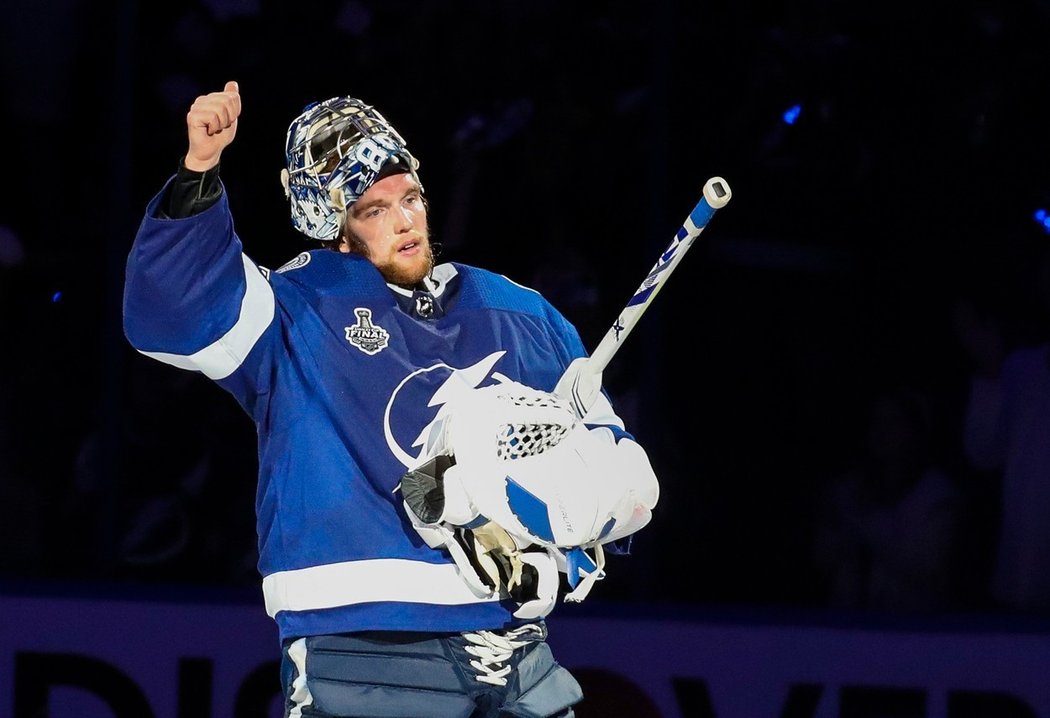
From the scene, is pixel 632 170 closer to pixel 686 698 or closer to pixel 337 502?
pixel 686 698

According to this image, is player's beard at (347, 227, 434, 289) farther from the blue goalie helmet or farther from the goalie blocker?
the goalie blocker

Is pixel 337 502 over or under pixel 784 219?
under

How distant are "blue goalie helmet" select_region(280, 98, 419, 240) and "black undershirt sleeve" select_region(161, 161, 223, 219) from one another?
0.34 meters

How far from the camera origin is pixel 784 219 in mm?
5340

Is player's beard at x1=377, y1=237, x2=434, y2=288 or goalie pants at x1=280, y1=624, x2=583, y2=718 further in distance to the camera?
player's beard at x1=377, y1=237, x2=434, y2=288

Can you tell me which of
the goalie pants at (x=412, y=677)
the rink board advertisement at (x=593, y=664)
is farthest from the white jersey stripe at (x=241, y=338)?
the rink board advertisement at (x=593, y=664)

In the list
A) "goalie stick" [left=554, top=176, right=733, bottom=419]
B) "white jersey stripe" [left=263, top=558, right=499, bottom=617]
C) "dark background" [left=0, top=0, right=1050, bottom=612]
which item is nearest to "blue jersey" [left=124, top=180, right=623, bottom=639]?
"white jersey stripe" [left=263, top=558, right=499, bottom=617]

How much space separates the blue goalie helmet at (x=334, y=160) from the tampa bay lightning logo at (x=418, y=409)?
1.08ft

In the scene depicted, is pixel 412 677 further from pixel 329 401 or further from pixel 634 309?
pixel 634 309

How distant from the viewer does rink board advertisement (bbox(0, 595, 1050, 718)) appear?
431cm

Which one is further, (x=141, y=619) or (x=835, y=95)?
(x=835, y=95)

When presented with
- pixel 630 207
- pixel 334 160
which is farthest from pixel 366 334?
pixel 630 207

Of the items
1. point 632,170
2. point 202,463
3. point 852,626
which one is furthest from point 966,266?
point 202,463

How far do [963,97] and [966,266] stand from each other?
1.70 feet
